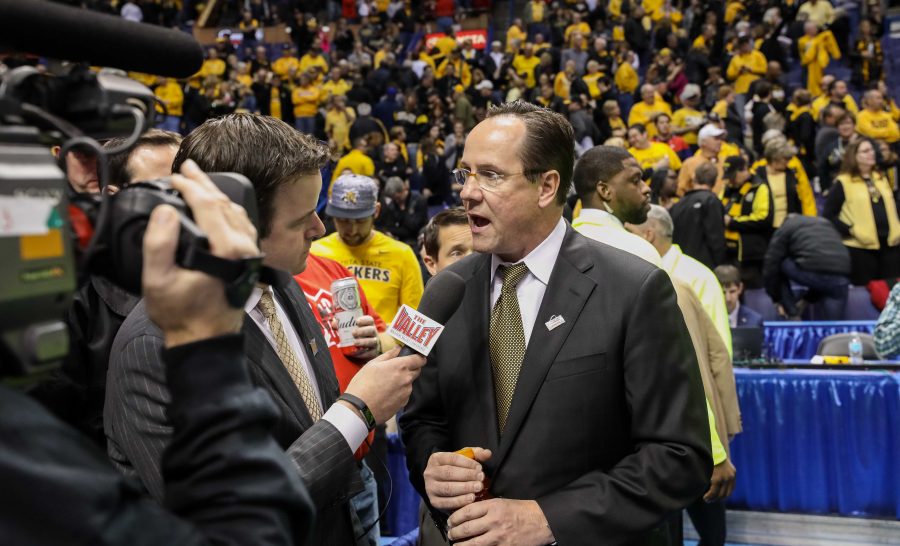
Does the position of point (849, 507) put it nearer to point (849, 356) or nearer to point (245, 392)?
point (849, 356)

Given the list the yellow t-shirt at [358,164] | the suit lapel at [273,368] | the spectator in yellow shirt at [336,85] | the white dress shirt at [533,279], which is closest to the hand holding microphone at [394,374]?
the suit lapel at [273,368]

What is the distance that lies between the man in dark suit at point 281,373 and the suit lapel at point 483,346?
380 millimetres

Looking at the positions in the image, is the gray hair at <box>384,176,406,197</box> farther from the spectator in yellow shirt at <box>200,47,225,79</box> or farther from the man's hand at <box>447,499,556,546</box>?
the man's hand at <box>447,499,556,546</box>

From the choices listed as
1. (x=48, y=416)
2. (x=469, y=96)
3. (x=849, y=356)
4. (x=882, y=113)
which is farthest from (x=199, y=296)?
(x=469, y=96)

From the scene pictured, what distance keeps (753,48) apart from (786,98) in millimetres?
1187

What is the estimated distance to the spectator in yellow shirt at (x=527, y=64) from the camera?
17458 mm

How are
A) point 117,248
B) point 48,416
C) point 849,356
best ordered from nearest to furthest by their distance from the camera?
point 48,416
point 117,248
point 849,356

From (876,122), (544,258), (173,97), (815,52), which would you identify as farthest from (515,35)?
(544,258)

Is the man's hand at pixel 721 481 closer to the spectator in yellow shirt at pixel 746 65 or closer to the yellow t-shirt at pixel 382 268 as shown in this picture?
the yellow t-shirt at pixel 382 268

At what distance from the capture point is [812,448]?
5559 millimetres

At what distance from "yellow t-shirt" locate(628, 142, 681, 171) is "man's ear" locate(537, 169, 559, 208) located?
Answer: 9427mm

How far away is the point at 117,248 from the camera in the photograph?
3.83 feet

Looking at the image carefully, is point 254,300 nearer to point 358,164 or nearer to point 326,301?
point 326,301

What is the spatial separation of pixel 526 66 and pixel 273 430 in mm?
16330
